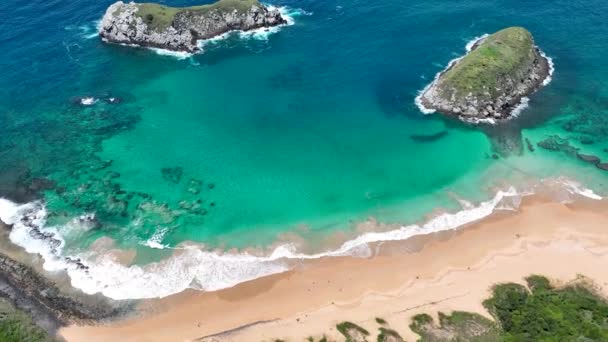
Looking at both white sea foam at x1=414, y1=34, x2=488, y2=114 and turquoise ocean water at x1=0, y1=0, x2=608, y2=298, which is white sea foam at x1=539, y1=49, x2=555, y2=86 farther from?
white sea foam at x1=414, y1=34, x2=488, y2=114

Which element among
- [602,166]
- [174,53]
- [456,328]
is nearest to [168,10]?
[174,53]

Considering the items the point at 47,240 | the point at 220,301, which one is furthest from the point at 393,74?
the point at 47,240

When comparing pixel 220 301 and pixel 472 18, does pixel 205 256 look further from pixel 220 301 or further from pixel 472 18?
pixel 472 18

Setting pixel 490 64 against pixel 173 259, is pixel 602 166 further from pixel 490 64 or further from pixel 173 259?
pixel 173 259

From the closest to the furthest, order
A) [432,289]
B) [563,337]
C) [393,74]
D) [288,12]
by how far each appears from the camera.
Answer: [563,337] < [432,289] < [393,74] < [288,12]

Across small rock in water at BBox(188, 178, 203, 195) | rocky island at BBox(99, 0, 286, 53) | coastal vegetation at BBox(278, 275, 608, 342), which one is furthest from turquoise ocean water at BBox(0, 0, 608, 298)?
coastal vegetation at BBox(278, 275, 608, 342)

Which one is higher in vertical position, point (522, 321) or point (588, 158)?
point (588, 158)

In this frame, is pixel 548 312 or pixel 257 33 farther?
pixel 257 33

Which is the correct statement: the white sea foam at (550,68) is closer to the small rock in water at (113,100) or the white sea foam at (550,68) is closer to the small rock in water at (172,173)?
the small rock in water at (172,173)
